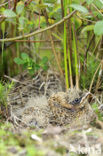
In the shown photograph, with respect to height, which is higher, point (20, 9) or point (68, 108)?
point (20, 9)

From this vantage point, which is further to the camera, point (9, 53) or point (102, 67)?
point (9, 53)

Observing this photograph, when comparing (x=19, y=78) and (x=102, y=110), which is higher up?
(x=19, y=78)

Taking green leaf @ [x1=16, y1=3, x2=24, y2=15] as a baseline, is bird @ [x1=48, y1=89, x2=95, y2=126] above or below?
below

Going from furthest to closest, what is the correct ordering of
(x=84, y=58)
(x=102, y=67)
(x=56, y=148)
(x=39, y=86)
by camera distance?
(x=39, y=86) < (x=84, y=58) < (x=102, y=67) < (x=56, y=148)

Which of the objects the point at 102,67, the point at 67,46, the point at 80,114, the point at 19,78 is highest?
the point at 67,46

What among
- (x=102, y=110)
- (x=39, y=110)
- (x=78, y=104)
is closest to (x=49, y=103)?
(x=39, y=110)

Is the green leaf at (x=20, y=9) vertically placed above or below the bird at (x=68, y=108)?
above

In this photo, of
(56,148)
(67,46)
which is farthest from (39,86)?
(56,148)

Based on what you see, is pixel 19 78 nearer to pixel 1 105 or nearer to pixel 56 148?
pixel 1 105

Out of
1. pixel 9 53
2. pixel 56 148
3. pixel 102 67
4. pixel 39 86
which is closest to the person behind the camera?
pixel 56 148

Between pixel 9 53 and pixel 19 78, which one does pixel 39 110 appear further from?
pixel 9 53
